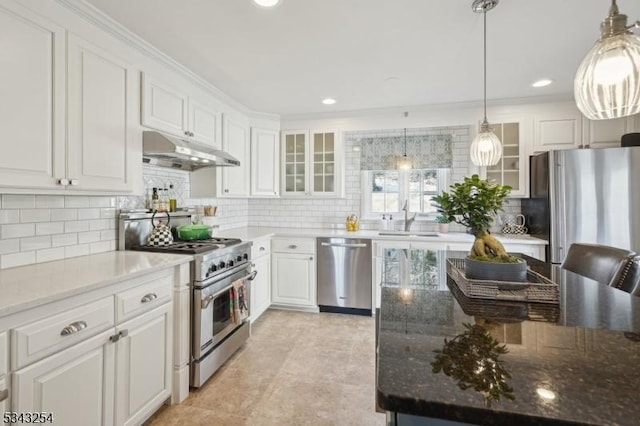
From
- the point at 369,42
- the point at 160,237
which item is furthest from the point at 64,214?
the point at 369,42

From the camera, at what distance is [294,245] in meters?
3.54

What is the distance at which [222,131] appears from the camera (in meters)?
3.12

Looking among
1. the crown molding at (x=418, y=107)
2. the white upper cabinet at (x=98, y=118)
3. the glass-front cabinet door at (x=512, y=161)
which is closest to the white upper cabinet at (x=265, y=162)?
the crown molding at (x=418, y=107)

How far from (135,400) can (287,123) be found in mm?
3227

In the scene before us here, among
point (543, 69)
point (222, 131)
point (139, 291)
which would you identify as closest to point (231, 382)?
point (139, 291)

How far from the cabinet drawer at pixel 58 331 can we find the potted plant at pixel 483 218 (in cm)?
163

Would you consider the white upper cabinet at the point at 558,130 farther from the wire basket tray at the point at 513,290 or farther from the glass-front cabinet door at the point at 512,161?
the wire basket tray at the point at 513,290

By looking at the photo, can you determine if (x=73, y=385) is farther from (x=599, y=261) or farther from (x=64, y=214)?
(x=599, y=261)

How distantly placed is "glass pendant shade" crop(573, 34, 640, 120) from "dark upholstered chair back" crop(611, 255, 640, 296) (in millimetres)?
875

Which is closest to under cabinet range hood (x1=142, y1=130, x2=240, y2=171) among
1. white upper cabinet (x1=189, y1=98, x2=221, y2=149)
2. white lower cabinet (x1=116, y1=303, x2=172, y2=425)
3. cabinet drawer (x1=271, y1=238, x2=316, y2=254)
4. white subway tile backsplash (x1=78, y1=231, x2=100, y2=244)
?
white upper cabinet (x1=189, y1=98, x2=221, y2=149)

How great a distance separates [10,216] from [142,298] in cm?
85

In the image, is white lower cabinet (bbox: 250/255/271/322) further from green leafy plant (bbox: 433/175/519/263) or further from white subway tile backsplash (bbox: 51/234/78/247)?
green leafy plant (bbox: 433/175/519/263)

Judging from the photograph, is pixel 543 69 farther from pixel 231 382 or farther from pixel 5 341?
pixel 5 341

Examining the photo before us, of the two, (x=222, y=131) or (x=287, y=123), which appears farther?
(x=287, y=123)
